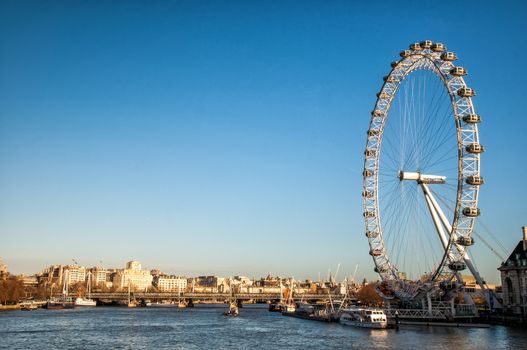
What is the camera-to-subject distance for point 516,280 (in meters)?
70.4

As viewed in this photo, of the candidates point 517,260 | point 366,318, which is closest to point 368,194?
point 366,318

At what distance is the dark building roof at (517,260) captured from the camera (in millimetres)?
70250

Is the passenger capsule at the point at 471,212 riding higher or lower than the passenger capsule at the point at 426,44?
lower

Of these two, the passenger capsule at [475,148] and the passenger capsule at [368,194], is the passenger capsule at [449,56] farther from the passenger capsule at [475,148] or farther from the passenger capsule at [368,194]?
the passenger capsule at [368,194]

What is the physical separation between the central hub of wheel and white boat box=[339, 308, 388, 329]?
17.3 meters

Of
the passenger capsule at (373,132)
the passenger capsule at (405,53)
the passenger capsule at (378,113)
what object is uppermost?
the passenger capsule at (405,53)

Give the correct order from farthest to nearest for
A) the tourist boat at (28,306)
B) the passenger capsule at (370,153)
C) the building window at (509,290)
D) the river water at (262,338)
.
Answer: the tourist boat at (28,306) → the passenger capsule at (370,153) → the building window at (509,290) → the river water at (262,338)

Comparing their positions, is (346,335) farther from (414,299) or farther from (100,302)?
(100,302)

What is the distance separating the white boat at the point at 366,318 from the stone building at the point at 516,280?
1552 centimetres

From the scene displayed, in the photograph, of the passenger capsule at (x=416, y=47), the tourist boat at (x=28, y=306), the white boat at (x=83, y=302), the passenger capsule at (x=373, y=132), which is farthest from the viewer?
the white boat at (x=83, y=302)

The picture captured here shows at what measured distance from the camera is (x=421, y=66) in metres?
67.2

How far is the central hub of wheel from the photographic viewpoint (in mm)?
65312

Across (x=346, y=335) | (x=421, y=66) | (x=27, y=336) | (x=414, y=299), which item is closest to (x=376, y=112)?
(x=421, y=66)

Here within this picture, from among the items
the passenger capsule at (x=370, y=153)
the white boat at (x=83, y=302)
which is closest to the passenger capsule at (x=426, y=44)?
the passenger capsule at (x=370, y=153)
